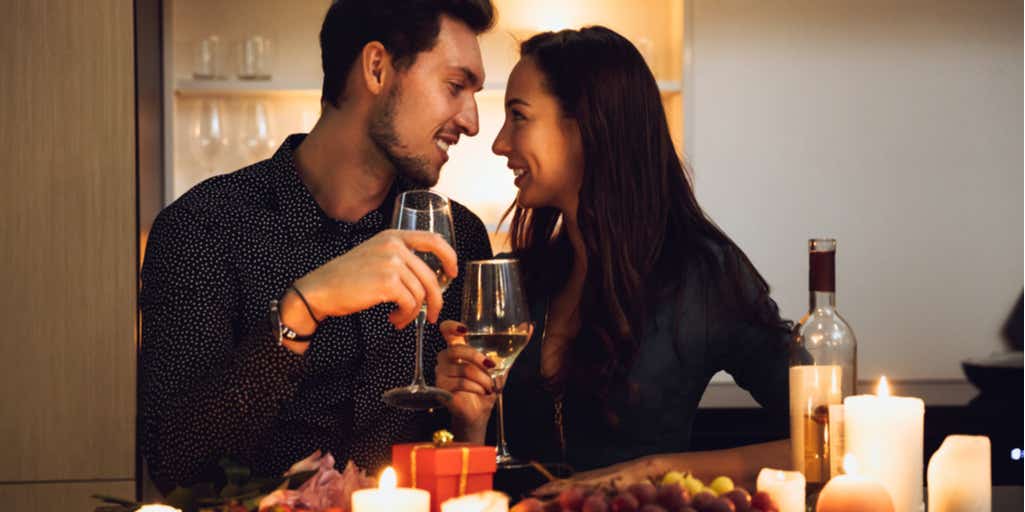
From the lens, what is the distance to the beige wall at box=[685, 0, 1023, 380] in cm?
328

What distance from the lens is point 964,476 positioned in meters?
1.11

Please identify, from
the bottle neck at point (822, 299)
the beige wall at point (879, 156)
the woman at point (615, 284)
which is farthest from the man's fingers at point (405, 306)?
the beige wall at point (879, 156)

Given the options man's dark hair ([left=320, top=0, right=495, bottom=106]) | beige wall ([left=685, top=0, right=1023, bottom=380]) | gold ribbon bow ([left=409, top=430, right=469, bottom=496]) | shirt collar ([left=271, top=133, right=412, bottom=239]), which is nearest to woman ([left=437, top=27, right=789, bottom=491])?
man's dark hair ([left=320, top=0, right=495, bottom=106])

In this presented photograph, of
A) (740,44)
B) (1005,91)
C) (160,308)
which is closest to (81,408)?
(160,308)

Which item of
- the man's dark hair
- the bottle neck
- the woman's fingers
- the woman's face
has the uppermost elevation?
the man's dark hair

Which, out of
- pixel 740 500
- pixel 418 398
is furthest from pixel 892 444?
pixel 418 398

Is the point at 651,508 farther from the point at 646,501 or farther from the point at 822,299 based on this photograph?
the point at 822,299

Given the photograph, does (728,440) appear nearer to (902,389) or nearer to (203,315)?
(902,389)

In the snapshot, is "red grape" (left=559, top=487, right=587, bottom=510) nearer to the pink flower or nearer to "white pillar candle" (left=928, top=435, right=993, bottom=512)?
the pink flower

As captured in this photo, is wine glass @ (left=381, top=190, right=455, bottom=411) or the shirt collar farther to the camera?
the shirt collar

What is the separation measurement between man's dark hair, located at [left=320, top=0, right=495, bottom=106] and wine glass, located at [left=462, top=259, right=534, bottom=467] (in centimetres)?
62

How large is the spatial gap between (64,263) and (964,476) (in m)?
2.21

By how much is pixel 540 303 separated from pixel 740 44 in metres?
1.68

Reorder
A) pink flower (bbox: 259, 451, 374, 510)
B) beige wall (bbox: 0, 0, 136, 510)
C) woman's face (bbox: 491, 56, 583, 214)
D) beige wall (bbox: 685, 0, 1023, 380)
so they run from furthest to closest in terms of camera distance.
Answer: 1. beige wall (bbox: 685, 0, 1023, 380)
2. beige wall (bbox: 0, 0, 136, 510)
3. woman's face (bbox: 491, 56, 583, 214)
4. pink flower (bbox: 259, 451, 374, 510)
